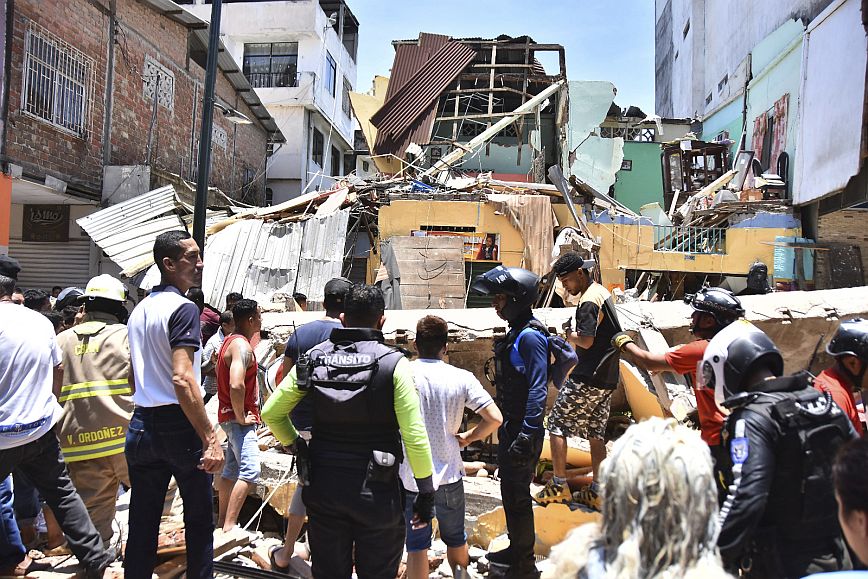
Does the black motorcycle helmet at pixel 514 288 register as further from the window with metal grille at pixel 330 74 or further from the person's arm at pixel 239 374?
the window with metal grille at pixel 330 74

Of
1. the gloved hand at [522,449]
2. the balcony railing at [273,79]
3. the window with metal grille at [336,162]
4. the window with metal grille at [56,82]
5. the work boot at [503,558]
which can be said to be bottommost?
the work boot at [503,558]

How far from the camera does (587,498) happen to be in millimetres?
4492

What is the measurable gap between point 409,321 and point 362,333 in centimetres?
356

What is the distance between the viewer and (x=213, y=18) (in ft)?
25.6

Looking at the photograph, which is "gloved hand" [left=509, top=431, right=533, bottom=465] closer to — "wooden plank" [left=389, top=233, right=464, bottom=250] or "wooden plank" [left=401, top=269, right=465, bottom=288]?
"wooden plank" [left=401, top=269, right=465, bottom=288]

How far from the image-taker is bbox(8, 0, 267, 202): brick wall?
1134cm

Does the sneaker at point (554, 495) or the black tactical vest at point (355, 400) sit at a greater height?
the black tactical vest at point (355, 400)

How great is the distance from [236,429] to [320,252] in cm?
854

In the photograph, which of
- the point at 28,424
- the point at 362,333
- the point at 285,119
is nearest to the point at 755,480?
the point at 362,333

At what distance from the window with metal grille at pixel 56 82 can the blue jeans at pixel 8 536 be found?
9946 millimetres

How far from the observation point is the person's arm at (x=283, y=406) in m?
2.94

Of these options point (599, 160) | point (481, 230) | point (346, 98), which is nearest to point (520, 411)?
point (481, 230)

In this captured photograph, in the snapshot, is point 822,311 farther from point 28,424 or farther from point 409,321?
point 28,424

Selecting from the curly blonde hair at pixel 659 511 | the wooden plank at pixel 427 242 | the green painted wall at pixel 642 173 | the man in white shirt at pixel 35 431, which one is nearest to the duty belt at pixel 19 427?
the man in white shirt at pixel 35 431
